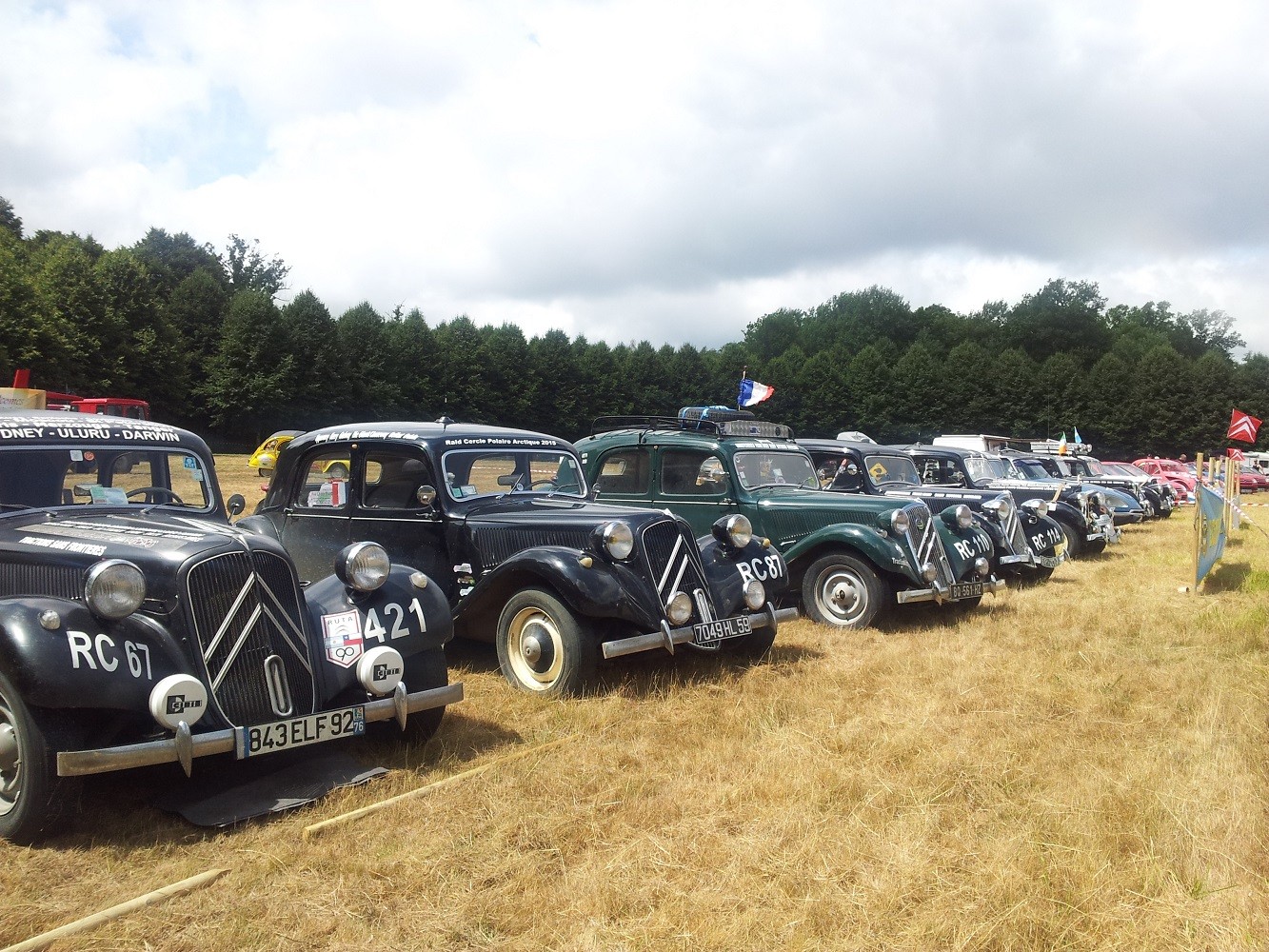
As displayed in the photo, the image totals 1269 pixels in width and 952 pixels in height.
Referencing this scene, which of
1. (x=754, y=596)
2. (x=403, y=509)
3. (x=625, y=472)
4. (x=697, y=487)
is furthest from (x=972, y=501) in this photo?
(x=403, y=509)

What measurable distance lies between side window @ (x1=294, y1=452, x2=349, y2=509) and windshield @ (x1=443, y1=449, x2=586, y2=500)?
2.95 feet

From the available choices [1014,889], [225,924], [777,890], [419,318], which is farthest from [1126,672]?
[419,318]

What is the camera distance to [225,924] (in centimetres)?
307

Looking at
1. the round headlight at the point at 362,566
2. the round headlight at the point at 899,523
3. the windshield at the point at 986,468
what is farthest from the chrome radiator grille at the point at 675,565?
the windshield at the point at 986,468

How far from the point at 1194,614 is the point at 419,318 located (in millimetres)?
48696

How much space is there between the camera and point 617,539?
19.5 feet

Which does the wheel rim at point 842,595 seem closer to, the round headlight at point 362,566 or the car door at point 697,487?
the car door at point 697,487

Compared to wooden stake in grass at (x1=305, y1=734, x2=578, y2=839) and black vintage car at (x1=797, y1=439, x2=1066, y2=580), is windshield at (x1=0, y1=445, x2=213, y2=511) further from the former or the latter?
black vintage car at (x1=797, y1=439, x2=1066, y2=580)

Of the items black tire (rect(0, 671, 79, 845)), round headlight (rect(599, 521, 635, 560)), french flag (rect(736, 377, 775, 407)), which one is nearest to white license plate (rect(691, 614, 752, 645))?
round headlight (rect(599, 521, 635, 560))

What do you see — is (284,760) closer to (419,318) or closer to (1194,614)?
(1194,614)

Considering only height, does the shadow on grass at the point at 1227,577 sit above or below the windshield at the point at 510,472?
below

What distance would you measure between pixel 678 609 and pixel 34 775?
3.55 metres

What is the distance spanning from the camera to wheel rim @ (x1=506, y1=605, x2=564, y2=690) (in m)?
5.88

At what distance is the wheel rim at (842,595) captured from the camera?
833cm
